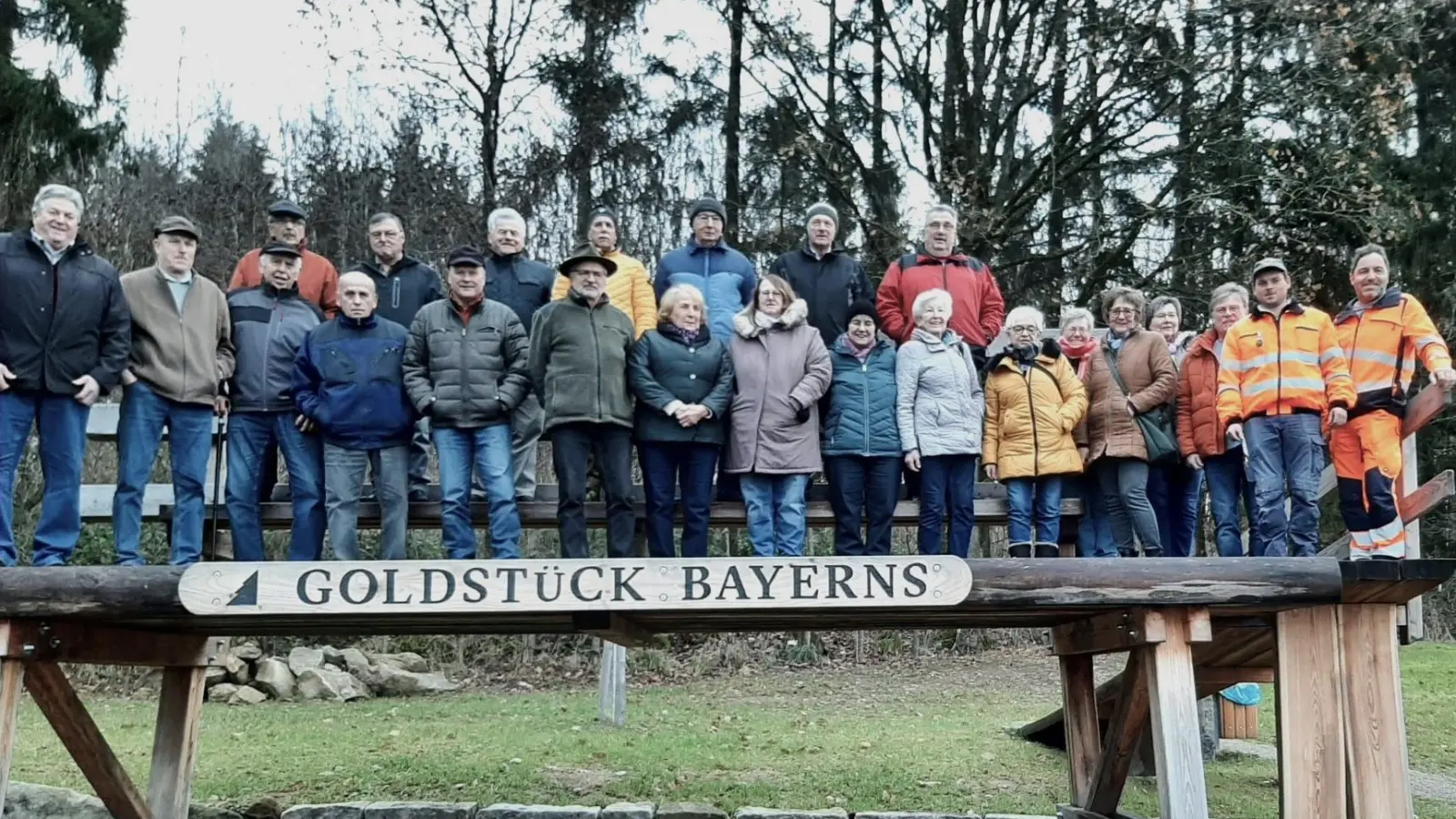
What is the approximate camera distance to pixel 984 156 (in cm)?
1711

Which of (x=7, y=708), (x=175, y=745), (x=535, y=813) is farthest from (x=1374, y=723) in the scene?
(x=7, y=708)

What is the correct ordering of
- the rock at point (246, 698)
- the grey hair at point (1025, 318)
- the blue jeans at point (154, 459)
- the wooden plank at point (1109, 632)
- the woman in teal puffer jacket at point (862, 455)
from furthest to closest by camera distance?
the rock at point (246, 698), the grey hair at point (1025, 318), the woman in teal puffer jacket at point (862, 455), the blue jeans at point (154, 459), the wooden plank at point (1109, 632)

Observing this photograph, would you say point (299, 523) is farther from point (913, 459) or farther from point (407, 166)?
point (407, 166)

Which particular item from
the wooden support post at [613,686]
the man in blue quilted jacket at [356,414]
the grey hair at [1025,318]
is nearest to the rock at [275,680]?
the wooden support post at [613,686]

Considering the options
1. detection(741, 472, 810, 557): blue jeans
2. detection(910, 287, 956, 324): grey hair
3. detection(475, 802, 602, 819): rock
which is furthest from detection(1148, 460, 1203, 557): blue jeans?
detection(475, 802, 602, 819): rock

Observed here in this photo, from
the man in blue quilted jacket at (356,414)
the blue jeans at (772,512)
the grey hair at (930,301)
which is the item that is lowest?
the blue jeans at (772,512)

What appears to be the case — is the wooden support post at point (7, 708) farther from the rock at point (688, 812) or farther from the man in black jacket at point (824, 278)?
the man in black jacket at point (824, 278)

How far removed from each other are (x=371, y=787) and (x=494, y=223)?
12.2 feet

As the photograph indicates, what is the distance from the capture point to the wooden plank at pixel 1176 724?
6121 millimetres

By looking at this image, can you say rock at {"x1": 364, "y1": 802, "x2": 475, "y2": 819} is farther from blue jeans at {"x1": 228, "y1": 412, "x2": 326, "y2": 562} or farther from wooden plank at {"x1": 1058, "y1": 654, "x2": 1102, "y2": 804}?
wooden plank at {"x1": 1058, "y1": 654, "x2": 1102, "y2": 804}

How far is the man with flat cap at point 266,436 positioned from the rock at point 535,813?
1856 mm

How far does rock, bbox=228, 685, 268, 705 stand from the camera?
12578 millimetres

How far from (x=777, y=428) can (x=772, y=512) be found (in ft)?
1.51

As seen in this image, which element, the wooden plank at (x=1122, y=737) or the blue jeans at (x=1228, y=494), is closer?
the wooden plank at (x=1122, y=737)
